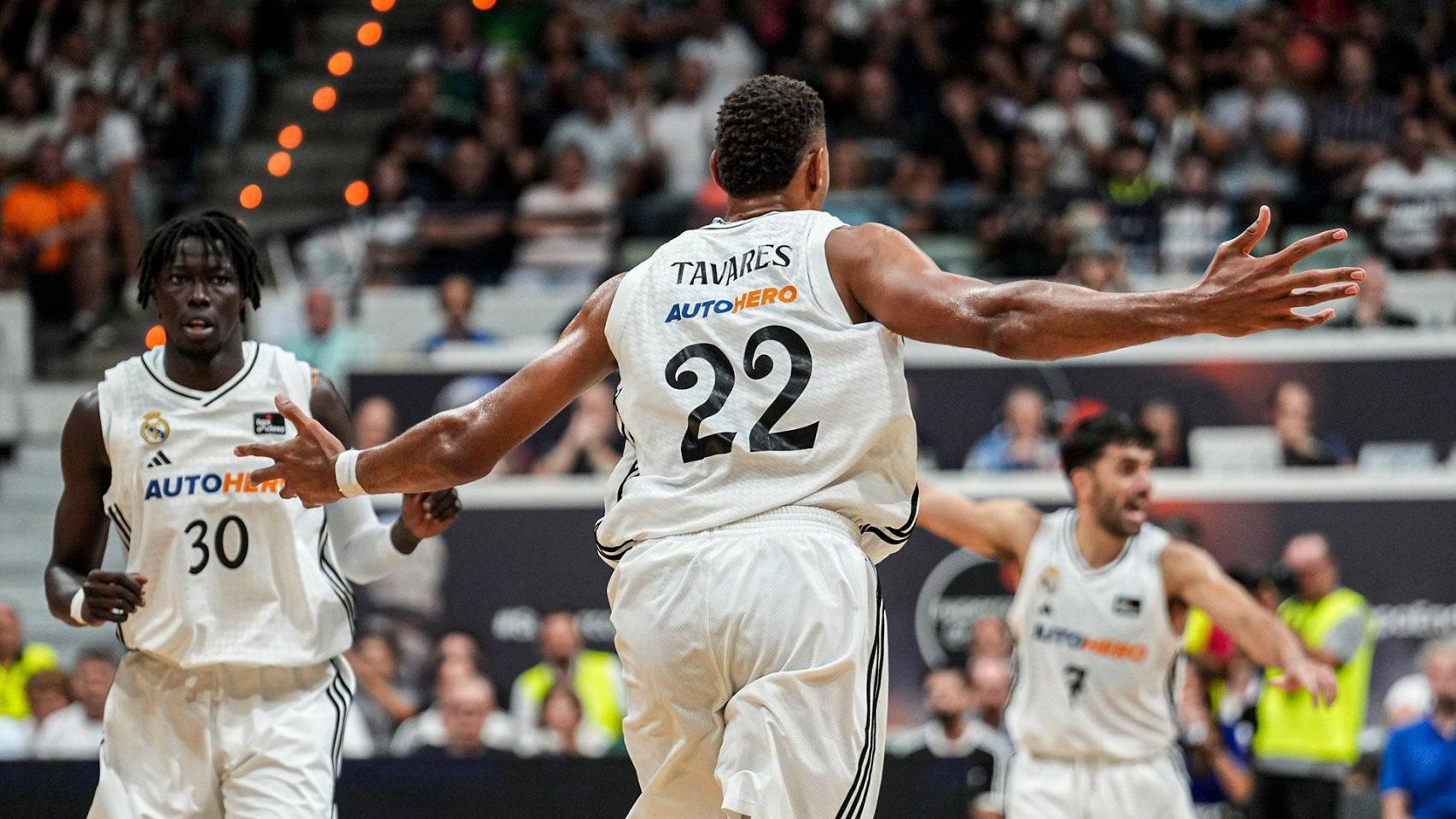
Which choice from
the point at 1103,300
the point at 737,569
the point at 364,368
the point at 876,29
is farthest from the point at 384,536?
the point at 876,29

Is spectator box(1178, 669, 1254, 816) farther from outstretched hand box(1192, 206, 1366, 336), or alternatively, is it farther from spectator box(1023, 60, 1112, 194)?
outstretched hand box(1192, 206, 1366, 336)

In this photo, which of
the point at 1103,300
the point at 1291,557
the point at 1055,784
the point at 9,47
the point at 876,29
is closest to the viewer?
the point at 1103,300

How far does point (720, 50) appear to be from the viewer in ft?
48.2

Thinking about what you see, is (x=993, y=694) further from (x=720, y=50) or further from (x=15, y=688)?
(x=720, y=50)

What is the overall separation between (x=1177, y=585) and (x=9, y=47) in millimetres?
12424

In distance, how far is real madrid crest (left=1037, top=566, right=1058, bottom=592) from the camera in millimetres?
7078

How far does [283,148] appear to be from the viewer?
1501 centimetres

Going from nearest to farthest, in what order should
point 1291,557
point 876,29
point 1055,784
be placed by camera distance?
point 1055,784 < point 1291,557 < point 876,29

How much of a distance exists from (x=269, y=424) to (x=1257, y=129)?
1001cm

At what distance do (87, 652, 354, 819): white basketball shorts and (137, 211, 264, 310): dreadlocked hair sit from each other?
1.14 meters

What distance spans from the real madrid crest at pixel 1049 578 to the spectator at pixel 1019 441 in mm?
3525

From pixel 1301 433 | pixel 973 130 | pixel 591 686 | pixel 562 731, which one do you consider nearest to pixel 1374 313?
pixel 1301 433

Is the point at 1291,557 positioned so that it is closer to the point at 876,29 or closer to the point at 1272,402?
the point at 1272,402

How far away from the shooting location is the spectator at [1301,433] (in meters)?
10.6
